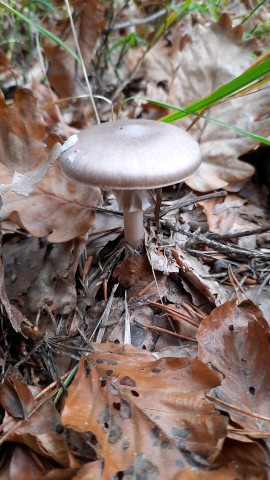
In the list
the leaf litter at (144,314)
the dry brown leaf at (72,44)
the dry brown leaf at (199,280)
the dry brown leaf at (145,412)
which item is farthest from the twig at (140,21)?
the dry brown leaf at (145,412)

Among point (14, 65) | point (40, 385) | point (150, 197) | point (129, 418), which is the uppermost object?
point (14, 65)

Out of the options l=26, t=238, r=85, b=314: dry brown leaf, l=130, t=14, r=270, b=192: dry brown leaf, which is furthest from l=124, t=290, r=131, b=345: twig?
l=130, t=14, r=270, b=192: dry brown leaf

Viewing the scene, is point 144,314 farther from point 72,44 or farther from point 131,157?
point 72,44

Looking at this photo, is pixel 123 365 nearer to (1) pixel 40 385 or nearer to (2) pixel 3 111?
(1) pixel 40 385

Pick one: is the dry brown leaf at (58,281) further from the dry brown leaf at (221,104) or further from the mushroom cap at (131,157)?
the dry brown leaf at (221,104)

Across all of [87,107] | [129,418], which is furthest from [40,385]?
[87,107]

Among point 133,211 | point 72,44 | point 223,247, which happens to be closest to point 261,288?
point 223,247

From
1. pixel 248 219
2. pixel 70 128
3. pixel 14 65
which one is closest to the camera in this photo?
pixel 248 219
